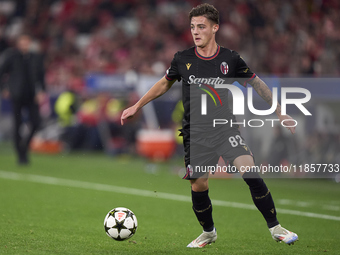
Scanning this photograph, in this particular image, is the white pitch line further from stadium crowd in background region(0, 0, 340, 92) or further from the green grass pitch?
stadium crowd in background region(0, 0, 340, 92)

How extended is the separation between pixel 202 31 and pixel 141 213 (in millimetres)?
2902

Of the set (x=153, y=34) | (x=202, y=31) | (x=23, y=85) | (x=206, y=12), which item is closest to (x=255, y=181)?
(x=202, y=31)

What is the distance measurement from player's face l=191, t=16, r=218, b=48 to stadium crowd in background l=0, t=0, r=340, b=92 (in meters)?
6.64

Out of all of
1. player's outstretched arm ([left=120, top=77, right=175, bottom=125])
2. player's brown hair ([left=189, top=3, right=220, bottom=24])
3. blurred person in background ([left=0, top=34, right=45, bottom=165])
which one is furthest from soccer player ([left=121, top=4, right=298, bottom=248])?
blurred person in background ([left=0, top=34, right=45, bottom=165])

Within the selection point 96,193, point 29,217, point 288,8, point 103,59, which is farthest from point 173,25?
point 29,217

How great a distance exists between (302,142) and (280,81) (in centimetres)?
127

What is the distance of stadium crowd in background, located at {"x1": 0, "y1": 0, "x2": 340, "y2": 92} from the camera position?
1257 cm

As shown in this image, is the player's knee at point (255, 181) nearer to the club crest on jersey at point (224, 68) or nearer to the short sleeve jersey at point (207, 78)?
the short sleeve jersey at point (207, 78)

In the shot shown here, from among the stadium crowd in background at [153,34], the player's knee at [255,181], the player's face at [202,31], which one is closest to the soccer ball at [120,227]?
the player's knee at [255,181]

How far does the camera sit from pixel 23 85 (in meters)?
12.1

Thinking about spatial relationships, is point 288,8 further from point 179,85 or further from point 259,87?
point 259,87

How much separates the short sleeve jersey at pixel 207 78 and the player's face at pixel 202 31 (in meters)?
0.12

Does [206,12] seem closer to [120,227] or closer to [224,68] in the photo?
[224,68]

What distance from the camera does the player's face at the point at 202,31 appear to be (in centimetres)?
514
